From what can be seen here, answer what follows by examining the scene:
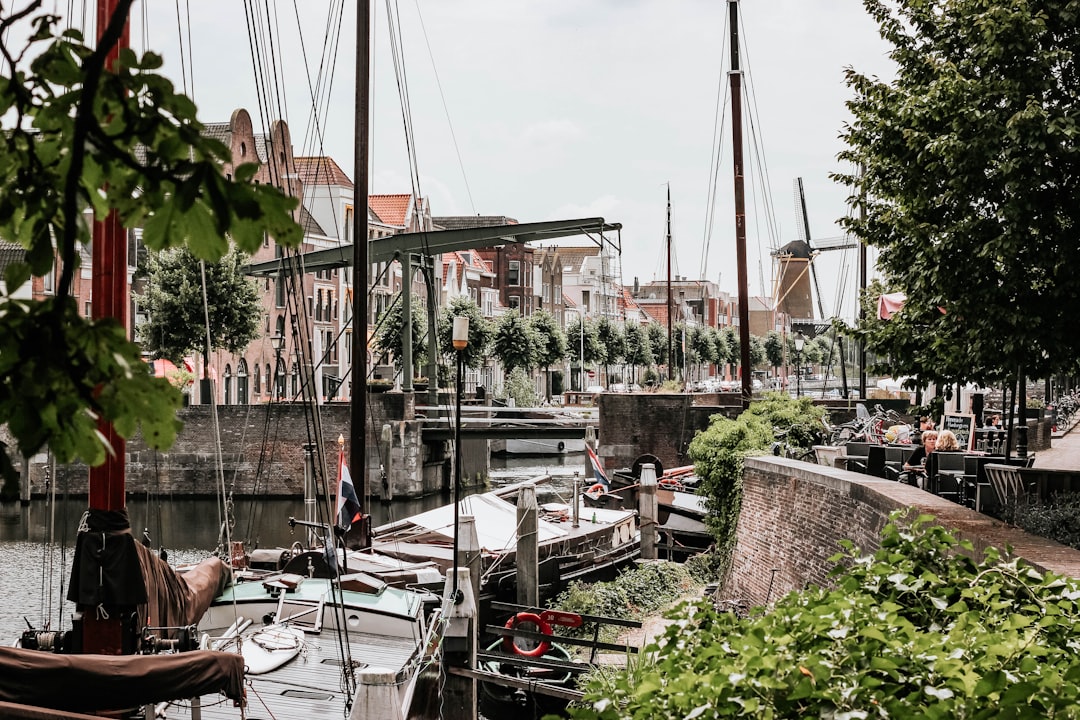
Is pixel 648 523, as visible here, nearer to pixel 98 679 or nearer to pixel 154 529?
pixel 154 529

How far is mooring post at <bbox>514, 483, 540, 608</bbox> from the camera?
19.0m

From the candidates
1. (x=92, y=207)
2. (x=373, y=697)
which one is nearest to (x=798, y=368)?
(x=373, y=697)

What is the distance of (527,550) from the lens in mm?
19234

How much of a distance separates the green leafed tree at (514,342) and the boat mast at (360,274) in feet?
146

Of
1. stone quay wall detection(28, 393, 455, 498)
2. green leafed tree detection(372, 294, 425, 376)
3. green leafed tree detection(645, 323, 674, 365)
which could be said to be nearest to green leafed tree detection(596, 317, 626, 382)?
green leafed tree detection(645, 323, 674, 365)

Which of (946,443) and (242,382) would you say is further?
(242,382)

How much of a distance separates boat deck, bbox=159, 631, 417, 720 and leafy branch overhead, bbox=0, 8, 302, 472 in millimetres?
7806

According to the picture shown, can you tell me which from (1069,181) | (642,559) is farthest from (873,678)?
(642,559)

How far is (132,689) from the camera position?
725 cm

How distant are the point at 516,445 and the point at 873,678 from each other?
201ft

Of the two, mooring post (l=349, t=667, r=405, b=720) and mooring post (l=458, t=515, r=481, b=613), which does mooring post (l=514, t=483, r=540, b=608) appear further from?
mooring post (l=349, t=667, r=405, b=720)

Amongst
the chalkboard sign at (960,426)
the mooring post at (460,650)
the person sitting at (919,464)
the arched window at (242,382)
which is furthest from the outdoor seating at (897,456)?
the arched window at (242,382)

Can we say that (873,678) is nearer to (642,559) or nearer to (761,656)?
(761,656)

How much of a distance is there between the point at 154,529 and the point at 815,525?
26295 mm
